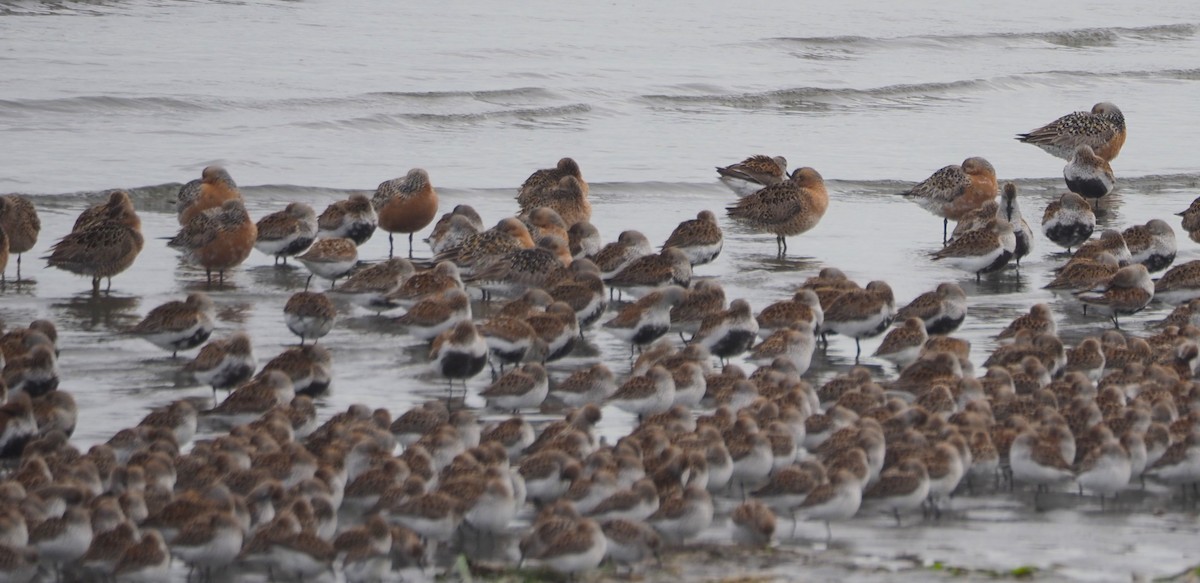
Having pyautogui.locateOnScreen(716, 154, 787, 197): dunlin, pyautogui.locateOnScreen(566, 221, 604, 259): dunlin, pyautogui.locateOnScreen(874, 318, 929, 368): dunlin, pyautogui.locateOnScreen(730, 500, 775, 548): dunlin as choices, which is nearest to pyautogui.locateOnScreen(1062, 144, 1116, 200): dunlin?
pyautogui.locateOnScreen(716, 154, 787, 197): dunlin

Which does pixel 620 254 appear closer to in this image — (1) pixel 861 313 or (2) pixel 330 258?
(2) pixel 330 258

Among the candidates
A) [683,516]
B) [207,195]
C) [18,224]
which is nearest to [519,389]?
[683,516]

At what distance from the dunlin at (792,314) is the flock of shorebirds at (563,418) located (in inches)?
1.1

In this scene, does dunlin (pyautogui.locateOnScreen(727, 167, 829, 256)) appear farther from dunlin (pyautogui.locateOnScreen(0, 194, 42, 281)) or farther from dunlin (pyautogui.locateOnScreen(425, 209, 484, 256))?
dunlin (pyautogui.locateOnScreen(0, 194, 42, 281))

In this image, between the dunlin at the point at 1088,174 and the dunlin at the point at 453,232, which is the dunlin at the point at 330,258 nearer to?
the dunlin at the point at 453,232

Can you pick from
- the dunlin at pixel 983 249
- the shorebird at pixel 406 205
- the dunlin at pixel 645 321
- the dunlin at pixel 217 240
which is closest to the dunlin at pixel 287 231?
the dunlin at pixel 217 240

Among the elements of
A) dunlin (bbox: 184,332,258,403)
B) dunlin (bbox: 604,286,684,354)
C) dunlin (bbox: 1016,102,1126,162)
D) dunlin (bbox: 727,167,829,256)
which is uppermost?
dunlin (bbox: 1016,102,1126,162)

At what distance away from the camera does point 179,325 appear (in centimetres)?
1300

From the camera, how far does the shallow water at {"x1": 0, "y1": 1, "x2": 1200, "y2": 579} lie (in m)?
12.5

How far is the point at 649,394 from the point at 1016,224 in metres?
7.06

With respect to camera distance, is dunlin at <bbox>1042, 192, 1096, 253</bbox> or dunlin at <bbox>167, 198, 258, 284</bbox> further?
dunlin at <bbox>1042, 192, 1096, 253</bbox>

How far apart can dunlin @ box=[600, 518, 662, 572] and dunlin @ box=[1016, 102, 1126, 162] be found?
16.0m

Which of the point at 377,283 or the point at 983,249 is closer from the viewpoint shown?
the point at 377,283

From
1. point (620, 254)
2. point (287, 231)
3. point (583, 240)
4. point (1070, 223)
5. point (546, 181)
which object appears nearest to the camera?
point (620, 254)
